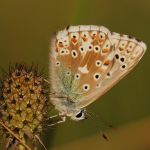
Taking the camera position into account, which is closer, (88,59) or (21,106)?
(21,106)

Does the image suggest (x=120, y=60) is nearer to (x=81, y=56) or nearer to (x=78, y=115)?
(x=81, y=56)

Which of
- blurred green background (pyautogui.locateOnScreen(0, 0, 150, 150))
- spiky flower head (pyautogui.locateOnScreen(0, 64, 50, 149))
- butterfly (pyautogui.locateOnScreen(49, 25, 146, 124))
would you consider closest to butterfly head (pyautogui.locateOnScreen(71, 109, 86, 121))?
butterfly (pyautogui.locateOnScreen(49, 25, 146, 124))

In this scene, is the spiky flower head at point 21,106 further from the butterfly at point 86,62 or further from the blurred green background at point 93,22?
the blurred green background at point 93,22

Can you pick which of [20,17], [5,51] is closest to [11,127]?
[5,51]

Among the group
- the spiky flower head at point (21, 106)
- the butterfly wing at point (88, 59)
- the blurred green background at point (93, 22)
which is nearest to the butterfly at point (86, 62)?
the butterfly wing at point (88, 59)

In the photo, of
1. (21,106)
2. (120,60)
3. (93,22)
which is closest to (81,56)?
(120,60)

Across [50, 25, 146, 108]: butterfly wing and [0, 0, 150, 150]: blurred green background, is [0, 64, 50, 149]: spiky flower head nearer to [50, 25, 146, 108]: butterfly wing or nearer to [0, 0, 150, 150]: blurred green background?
[50, 25, 146, 108]: butterfly wing

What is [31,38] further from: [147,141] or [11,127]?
[11,127]
